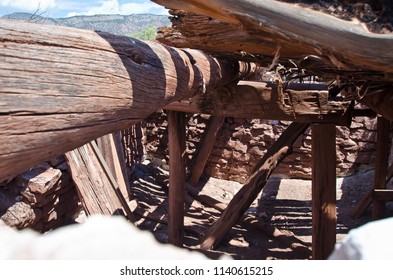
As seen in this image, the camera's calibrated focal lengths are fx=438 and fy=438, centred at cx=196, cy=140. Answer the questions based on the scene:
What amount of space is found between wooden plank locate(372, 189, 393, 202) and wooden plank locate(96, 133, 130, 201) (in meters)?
3.05

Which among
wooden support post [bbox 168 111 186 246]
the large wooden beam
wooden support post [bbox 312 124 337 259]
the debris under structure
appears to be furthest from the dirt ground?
the large wooden beam

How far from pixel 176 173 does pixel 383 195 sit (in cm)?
226

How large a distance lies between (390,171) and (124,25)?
33.6 meters

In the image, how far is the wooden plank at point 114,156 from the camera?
525 cm

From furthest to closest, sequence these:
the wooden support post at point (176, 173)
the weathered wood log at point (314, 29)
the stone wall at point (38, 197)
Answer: the wooden support post at point (176, 173), the stone wall at point (38, 197), the weathered wood log at point (314, 29)

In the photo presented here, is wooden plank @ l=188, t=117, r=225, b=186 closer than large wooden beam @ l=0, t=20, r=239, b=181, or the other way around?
large wooden beam @ l=0, t=20, r=239, b=181

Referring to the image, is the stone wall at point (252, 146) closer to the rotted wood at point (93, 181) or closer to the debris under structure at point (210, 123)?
the debris under structure at point (210, 123)

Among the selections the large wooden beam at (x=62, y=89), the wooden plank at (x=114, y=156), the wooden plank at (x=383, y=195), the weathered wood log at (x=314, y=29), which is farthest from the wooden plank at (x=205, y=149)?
the weathered wood log at (x=314, y=29)

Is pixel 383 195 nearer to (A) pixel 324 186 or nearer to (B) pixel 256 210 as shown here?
(A) pixel 324 186

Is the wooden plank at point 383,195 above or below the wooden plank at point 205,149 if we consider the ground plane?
above

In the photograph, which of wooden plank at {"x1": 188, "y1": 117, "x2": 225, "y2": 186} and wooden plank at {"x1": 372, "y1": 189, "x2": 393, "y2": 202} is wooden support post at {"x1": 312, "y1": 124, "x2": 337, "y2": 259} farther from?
wooden plank at {"x1": 188, "y1": 117, "x2": 225, "y2": 186}

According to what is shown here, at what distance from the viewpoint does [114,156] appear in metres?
5.45

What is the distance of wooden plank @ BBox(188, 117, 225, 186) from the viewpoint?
729 cm

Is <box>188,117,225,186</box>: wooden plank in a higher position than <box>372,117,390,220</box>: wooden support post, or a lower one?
lower
